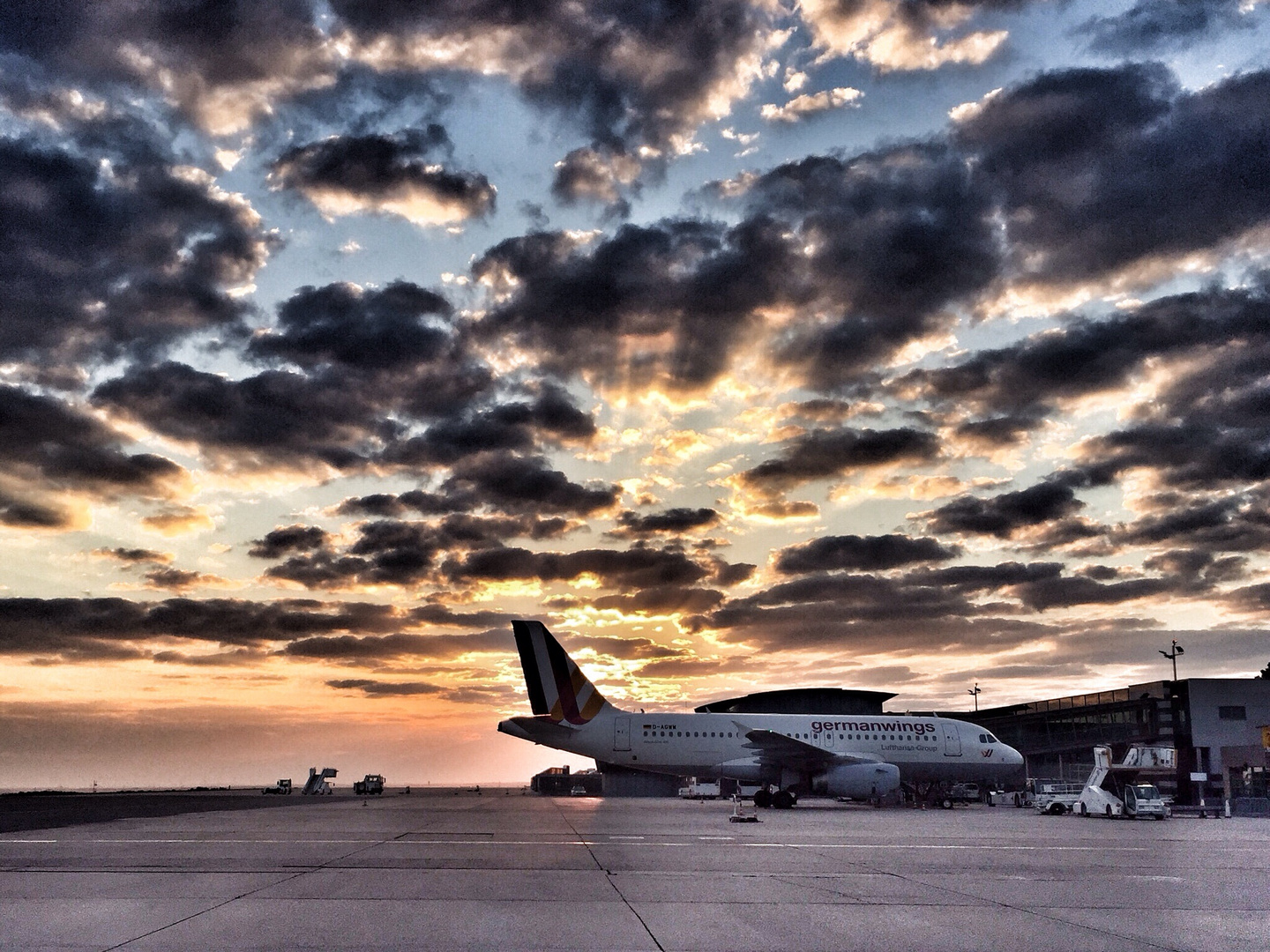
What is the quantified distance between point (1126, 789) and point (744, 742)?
18992mm

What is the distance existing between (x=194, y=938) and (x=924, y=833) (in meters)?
25.7

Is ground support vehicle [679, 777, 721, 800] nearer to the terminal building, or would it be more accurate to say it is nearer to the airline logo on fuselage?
the airline logo on fuselage

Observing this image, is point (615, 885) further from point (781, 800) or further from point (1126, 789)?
point (1126, 789)

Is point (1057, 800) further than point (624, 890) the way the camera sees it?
Yes

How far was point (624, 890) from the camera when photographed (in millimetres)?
15852

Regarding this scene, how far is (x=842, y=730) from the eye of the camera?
55625 millimetres

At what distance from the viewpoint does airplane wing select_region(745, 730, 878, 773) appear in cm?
5009

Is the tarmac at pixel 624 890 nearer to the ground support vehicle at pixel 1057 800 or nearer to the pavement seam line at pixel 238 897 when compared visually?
the pavement seam line at pixel 238 897

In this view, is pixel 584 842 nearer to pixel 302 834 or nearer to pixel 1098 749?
Answer: pixel 302 834

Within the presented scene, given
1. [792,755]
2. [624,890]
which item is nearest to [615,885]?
[624,890]

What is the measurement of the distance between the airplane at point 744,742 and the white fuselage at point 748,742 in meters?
0.05

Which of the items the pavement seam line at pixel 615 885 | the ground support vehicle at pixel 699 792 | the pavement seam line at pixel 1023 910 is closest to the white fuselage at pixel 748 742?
the ground support vehicle at pixel 699 792

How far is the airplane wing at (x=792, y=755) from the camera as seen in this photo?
5009 centimetres

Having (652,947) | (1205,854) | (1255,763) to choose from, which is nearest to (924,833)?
(1205,854)
